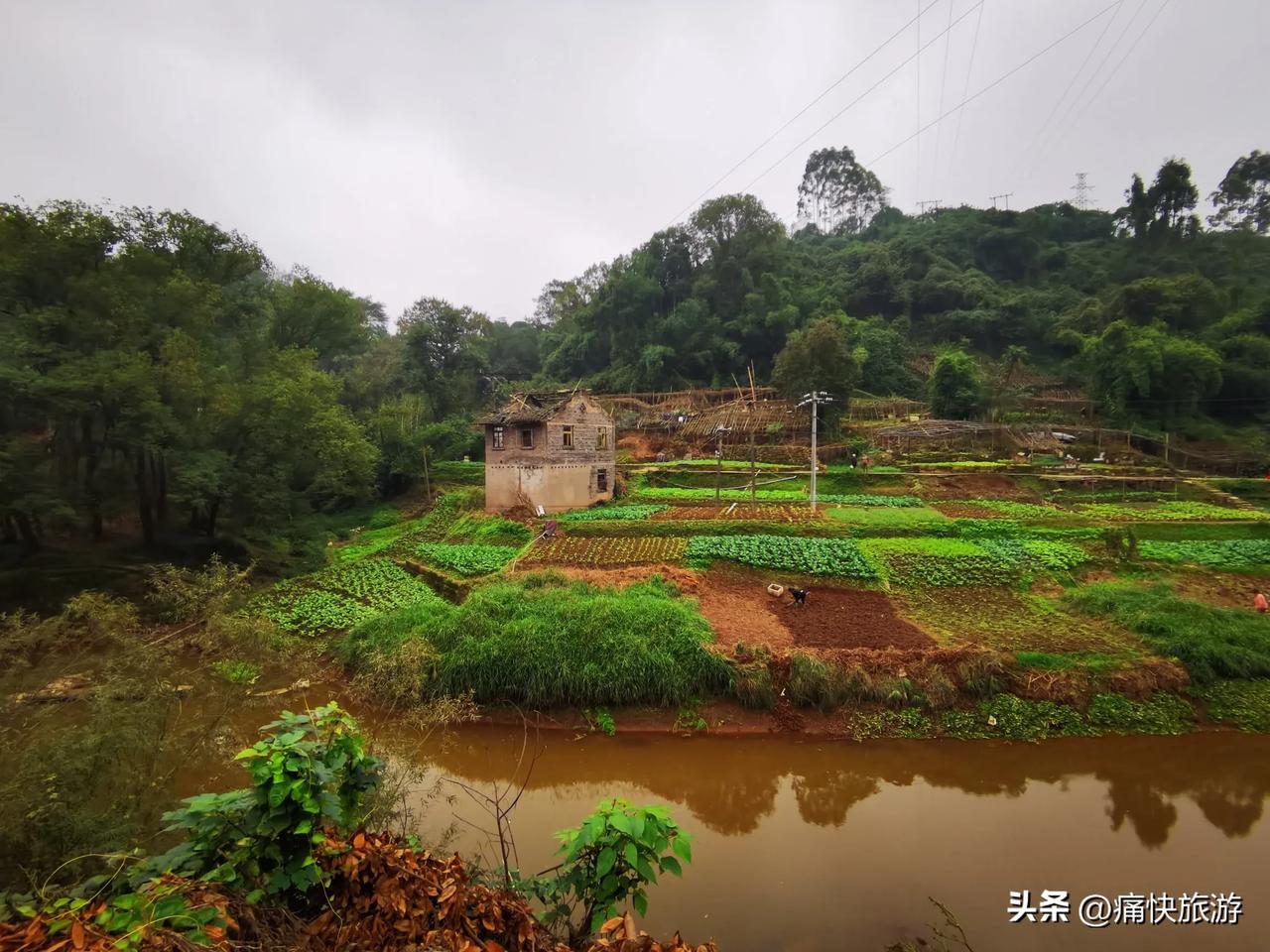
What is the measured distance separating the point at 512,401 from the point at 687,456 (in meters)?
17.1

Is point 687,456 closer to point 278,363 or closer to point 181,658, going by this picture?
point 278,363

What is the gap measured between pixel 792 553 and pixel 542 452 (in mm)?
14668

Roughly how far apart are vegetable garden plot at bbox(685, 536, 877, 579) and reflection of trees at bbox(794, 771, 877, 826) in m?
8.41

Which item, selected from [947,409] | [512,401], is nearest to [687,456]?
[512,401]

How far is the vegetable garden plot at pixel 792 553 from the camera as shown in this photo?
18.7 metres

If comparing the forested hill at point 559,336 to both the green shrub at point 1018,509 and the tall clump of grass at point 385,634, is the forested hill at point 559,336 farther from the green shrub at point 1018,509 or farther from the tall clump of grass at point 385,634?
the green shrub at point 1018,509

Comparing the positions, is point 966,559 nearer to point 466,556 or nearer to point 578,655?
point 578,655

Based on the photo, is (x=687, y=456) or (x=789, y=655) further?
(x=687, y=456)

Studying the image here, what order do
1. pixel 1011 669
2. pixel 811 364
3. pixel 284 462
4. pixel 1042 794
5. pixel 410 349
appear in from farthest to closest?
pixel 410 349 → pixel 811 364 → pixel 284 462 → pixel 1011 669 → pixel 1042 794

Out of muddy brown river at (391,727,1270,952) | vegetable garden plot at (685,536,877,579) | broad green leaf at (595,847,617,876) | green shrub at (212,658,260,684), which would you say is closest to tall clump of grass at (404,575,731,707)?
muddy brown river at (391,727,1270,952)

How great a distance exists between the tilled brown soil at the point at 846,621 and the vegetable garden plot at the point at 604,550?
16.4 feet

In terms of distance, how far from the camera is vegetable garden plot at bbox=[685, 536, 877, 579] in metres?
18.7

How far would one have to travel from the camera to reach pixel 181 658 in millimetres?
12961

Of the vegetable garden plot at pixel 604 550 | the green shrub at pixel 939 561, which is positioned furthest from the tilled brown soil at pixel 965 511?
the vegetable garden plot at pixel 604 550
